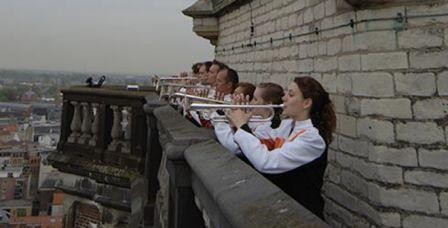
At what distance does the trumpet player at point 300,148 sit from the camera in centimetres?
221

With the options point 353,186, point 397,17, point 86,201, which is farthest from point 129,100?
point 397,17

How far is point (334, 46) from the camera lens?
4.18 meters

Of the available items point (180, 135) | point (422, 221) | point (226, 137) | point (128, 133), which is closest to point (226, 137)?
point (226, 137)

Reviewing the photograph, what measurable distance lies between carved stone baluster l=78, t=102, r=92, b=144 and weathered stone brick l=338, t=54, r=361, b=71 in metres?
3.87

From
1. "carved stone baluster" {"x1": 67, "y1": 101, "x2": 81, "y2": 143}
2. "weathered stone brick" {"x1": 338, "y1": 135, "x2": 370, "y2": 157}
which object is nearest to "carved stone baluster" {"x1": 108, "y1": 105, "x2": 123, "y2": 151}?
"carved stone baluster" {"x1": 67, "y1": 101, "x2": 81, "y2": 143}

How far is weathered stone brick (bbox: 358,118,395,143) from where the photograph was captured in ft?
11.1

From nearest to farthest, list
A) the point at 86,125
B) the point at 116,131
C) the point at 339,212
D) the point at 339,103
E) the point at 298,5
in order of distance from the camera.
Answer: the point at 339,103, the point at 339,212, the point at 298,5, the point at 116,131, the point at 86,125

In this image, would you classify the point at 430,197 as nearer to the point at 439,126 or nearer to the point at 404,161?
Answer: the point at 404,161

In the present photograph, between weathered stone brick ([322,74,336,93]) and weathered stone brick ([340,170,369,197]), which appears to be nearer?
weathered stone brick ([340,170,369,197])

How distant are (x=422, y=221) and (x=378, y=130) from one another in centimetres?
75

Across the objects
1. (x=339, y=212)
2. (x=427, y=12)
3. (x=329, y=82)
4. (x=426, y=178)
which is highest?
(x=427, y=12)

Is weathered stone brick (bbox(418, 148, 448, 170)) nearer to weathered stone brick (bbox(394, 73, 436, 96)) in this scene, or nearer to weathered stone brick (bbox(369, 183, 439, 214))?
weathered stone brick (bbox(369, 183, 439, 214))

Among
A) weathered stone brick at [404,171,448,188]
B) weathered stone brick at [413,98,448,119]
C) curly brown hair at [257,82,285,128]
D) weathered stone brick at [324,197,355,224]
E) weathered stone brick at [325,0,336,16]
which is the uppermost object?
weathered stone brick at [325,0,336,16]

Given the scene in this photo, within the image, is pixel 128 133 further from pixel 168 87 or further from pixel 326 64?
pixel 326 64
